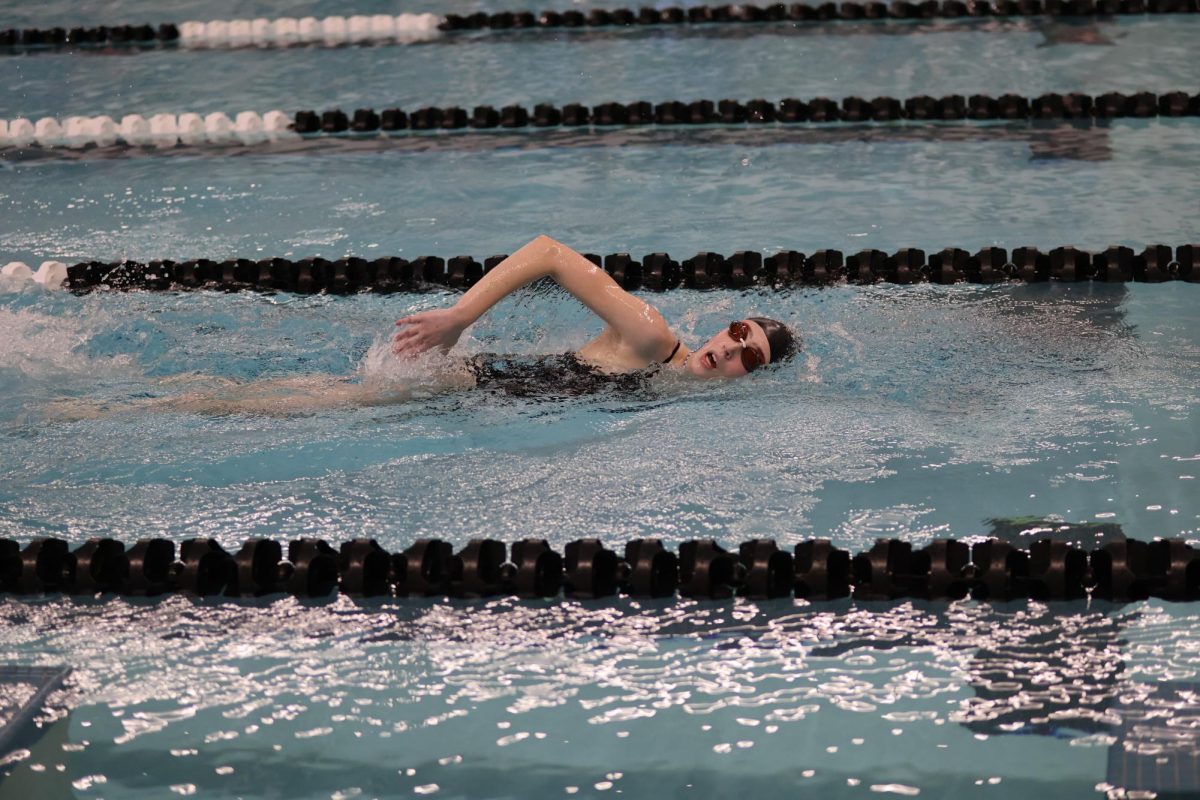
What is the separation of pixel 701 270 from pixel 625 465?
152 cm

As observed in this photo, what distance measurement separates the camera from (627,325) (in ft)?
13.2

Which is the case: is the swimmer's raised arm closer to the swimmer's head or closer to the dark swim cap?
the swimmer's head

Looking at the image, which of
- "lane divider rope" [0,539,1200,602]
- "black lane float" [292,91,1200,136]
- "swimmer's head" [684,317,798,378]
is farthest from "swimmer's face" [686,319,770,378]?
"black lane float" [292,91,1200,136]

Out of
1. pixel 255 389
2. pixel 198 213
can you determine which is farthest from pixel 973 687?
pixel 198 213

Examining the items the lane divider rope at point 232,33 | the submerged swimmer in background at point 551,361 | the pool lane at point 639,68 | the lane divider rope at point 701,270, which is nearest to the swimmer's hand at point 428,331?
the submerged swimmer in background at point 551,361

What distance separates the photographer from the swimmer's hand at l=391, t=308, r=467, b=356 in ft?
12.3

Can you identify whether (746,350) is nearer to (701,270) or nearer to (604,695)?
(701,270)

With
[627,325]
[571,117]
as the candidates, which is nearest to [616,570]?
[627,325]

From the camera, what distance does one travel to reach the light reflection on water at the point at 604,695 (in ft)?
8.15

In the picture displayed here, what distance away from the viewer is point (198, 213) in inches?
239

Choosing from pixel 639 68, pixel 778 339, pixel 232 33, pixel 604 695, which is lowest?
pixel 604 695

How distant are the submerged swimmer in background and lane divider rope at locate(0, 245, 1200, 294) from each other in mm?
929

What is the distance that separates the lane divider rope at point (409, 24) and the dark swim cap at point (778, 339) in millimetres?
5111

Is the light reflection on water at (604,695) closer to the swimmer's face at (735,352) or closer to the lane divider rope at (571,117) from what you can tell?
the swimmer's face at (735,352)
